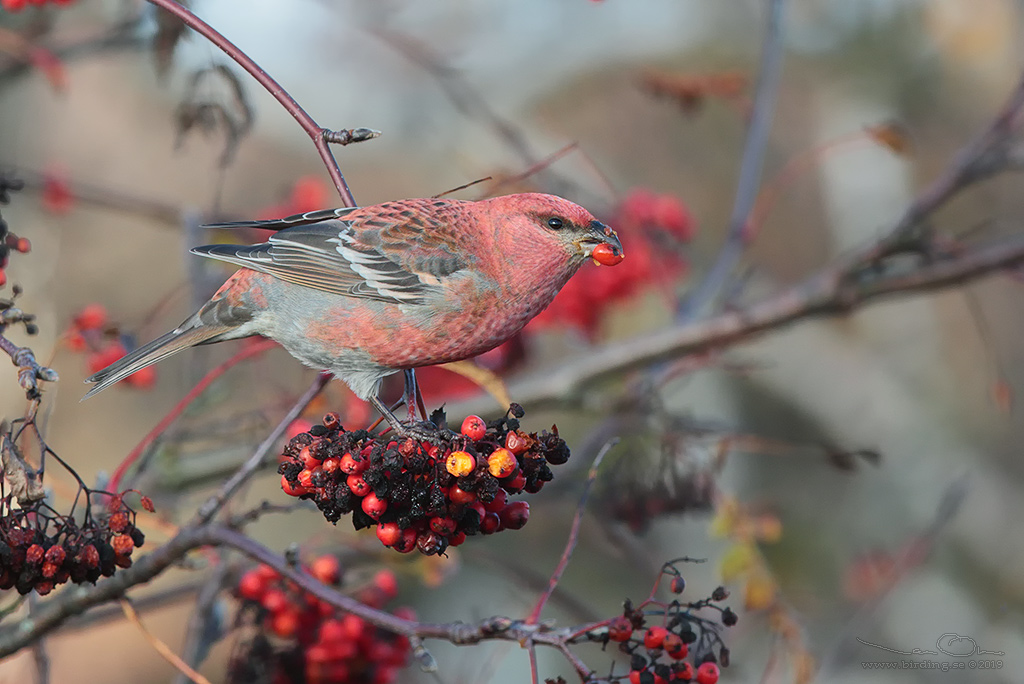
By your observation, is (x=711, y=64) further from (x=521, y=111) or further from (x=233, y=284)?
(x=233, y=284)

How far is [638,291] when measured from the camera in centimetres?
508

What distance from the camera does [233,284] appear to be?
238 cm

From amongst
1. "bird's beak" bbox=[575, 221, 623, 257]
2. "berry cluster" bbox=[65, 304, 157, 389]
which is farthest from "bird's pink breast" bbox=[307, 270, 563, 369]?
"berry cluster" bbox=[65, 304, 157, 389]

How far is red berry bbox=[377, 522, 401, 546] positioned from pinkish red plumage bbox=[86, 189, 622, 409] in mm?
402

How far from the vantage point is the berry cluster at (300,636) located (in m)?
2.96

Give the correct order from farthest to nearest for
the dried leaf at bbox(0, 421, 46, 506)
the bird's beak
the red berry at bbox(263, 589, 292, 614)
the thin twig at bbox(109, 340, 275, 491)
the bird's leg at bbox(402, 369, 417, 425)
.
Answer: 1. the red berry at bbox(263, 589, 292, 614)
2. the thin twig at bbox(109, 340, 275, 491)
3. the bird's beak
4. the bird's leg at bbox(402, 369, 417, 425)
5. the dried leaf at bbox(0, 421, 46, 506)

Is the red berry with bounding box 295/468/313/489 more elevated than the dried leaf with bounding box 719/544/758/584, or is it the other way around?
the dried leaf with bounding box 719/544/758/584

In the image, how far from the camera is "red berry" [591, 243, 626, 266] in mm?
1828

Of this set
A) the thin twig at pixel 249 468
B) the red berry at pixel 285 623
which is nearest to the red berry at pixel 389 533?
the thin twig at pixel 249 468

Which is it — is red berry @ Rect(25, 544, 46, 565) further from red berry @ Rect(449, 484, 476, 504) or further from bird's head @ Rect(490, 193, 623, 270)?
bird's head @ Rect(490, 193, 623, 270)

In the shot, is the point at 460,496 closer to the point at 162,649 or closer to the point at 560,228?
the point at 560,228

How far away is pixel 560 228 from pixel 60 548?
1.20 meters

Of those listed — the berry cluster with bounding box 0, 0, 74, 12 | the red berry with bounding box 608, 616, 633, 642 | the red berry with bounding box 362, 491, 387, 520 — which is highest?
the berry cluster with bounding box 0, 0, 74, 12

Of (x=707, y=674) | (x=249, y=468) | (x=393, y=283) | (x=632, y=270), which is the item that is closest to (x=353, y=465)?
(x=249, y=468)
